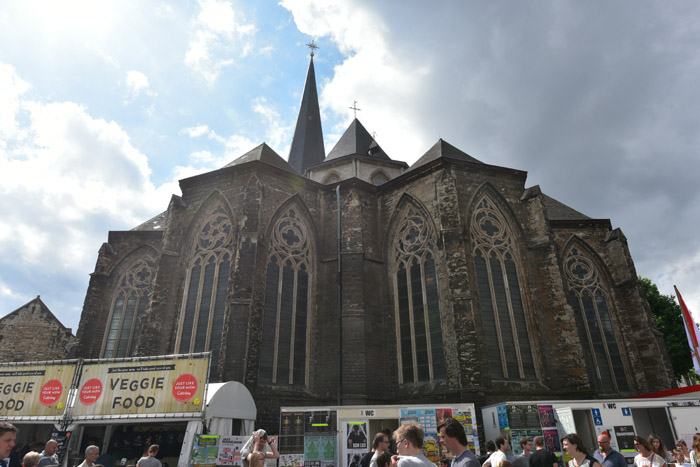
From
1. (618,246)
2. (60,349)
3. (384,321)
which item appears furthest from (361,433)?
(60,349)

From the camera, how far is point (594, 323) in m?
17.9

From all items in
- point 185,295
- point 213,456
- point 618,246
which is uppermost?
point 618,246

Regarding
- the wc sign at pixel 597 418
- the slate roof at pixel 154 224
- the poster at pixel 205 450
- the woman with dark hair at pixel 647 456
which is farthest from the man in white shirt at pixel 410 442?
the slate roof at pixel 154 224

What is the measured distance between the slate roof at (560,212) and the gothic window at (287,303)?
1145 centimetres

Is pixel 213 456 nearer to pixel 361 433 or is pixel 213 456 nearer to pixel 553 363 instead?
Answer: pixel 361 433

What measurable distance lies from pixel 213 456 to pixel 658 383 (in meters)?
17.0

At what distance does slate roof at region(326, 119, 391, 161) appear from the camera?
26.8 meters

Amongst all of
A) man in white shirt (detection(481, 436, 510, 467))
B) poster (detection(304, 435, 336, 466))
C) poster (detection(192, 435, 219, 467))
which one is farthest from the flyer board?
man in white shirt (detection(481, 436, 510, 467))

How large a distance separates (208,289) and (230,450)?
26.1ft

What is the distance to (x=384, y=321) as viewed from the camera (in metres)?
15.8

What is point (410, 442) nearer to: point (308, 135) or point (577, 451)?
point (577, 451)

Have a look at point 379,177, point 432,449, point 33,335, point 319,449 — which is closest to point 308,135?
point 379,177

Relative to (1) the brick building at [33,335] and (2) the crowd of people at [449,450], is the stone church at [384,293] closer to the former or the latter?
(1) the brick building at [33,335]

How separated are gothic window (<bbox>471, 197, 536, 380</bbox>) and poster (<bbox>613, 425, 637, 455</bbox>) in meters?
4.07
